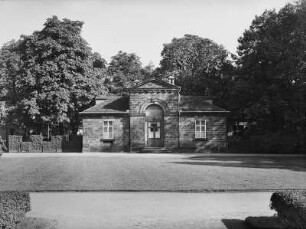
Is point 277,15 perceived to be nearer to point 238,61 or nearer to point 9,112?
point 238,61

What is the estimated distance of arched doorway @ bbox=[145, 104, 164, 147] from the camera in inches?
1737

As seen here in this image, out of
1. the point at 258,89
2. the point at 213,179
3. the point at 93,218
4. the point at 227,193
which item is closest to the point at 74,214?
the point at 93,218

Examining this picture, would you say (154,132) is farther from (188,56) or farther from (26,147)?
(188,56)

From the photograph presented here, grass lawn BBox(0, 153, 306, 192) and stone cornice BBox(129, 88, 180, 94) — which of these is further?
stone cornice BBox(129, 88, 180, 94)

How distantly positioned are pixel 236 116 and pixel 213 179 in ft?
113

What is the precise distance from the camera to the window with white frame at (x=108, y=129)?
145 ft

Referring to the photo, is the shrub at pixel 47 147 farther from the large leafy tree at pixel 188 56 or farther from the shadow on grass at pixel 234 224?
the shadow on grass at pixel 234 224

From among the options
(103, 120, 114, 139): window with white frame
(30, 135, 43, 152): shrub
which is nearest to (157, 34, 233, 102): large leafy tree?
(103, 120, 114, 139): window with white frame

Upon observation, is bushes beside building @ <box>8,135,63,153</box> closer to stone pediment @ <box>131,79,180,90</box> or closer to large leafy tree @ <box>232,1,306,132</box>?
stone pediment @ <box>131,79,180,90</box>

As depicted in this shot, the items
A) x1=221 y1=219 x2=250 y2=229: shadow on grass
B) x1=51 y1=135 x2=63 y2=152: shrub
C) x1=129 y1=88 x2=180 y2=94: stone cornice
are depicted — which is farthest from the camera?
x1=51 y1=135 x2=63 y2=152: shrub

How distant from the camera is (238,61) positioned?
5534 centimetres

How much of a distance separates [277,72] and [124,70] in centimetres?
3253

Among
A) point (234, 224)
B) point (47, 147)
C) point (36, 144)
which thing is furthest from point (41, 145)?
point (234, 224)

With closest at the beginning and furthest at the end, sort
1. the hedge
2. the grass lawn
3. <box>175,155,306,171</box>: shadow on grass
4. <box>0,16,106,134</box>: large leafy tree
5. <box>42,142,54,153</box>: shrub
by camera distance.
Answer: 1. the hedge
2. the grass lawn
3. <box>175,155,306,171</box>: shadow on grass
4. <box>42,142,54,153</box>: shrub
5. <box>0,16,106,134</box>: large leafy tree
